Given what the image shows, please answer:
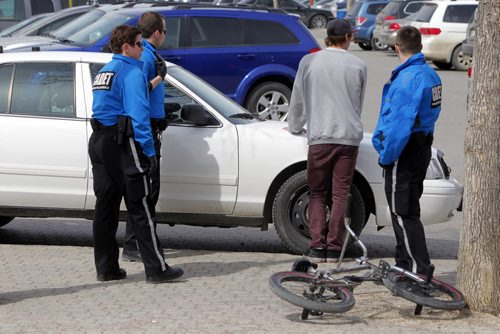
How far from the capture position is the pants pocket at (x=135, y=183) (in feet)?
25.0

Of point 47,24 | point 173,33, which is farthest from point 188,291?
point 47,24

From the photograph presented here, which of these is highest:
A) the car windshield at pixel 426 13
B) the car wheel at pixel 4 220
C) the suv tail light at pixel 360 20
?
the car windshield at pixel 426 13

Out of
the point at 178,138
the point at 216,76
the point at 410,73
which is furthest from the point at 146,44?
the point at 216,76

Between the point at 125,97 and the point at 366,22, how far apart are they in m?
30.8

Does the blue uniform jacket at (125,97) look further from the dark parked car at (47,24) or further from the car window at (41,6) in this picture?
the car window at (41,6)

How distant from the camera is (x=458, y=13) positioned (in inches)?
1161

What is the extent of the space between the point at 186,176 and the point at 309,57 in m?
1.31

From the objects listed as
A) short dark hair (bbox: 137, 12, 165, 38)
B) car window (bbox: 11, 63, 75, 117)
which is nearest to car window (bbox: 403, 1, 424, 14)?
car window (bbox: 11, 63, 75, 117)

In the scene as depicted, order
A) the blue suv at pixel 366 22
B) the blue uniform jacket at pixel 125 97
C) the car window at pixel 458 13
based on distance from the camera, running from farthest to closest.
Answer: the blue suv at pixel 366 22
the car window at pixel 458 13
the blue uniform jacket at pixel 125 97

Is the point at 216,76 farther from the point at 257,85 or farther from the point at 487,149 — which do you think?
the point at 487,149

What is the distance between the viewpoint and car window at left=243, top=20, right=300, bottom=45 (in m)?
16.8

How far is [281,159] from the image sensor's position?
29.1 ft

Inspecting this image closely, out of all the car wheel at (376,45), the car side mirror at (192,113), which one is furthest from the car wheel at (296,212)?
the car wheel at (376,45)

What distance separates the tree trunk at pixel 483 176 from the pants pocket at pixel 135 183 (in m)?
2.14
